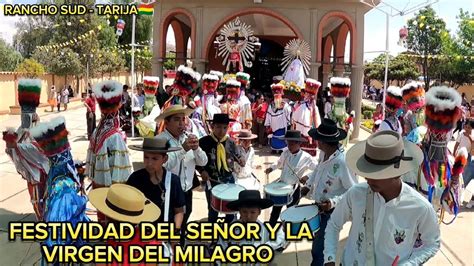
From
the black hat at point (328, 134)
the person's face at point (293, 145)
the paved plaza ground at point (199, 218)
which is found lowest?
the paved plaza ground at point (199, 218)

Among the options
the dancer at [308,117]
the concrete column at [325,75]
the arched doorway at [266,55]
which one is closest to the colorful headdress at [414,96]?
the dancer at [308,117]

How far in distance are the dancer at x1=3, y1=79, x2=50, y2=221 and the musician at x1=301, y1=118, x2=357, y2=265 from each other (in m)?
2.65

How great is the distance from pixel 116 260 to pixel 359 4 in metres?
13.7

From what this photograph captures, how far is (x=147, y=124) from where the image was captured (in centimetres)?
684

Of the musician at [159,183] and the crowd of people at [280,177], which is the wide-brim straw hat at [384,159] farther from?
the musician at [159,183]

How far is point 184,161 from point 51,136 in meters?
1.46

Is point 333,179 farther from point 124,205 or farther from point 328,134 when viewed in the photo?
point 124,205

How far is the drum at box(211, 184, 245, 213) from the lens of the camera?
452cm

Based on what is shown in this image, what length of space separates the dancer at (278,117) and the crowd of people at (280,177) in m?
4.35

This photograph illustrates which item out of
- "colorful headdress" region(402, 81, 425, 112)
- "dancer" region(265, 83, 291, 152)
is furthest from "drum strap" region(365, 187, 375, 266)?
"dancer" region(265, 83, 291, 152)

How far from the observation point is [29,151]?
5219 millimetres

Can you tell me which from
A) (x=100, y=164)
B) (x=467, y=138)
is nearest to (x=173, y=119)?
(x=100, y=164)

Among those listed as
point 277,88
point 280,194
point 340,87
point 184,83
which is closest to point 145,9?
point 277,88

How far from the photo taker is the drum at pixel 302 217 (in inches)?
157
